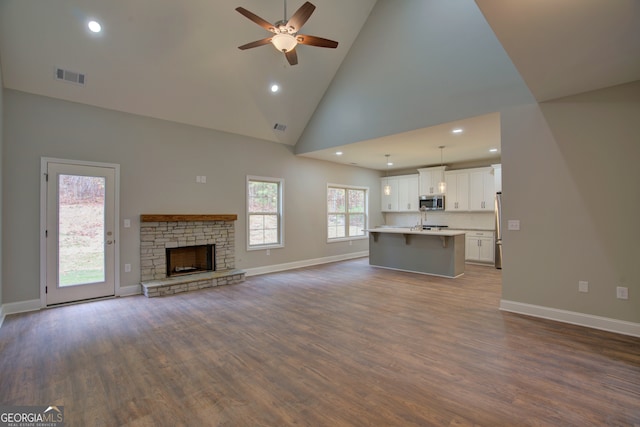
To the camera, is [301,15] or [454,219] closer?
[301,15]

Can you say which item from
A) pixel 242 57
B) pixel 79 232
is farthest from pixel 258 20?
pixel 79 232

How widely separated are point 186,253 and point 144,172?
1.68 m

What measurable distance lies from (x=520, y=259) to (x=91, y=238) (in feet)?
20.4

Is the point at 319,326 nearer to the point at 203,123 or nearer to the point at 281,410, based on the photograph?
the point at 281,410

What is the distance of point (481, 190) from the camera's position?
24.7 feet

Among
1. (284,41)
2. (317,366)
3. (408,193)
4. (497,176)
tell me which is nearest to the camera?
(317,366)

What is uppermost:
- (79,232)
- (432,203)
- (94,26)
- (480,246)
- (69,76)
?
(94,26)

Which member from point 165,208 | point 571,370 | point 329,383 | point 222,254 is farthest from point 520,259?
point 165,208

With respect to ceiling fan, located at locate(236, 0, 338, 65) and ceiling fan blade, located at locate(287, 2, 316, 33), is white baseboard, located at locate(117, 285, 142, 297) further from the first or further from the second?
ceiling fan blade, located at locate(287, 2, 316, 33)

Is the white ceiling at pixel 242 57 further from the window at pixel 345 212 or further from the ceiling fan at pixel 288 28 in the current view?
the window at pixel 345 212

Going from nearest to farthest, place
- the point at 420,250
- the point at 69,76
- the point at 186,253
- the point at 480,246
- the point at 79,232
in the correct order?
the point at 69,76
the point at 79,232
the point at 186,253
the point at 420,250
the point at 480,246

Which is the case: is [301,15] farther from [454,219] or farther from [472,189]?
[454,219]

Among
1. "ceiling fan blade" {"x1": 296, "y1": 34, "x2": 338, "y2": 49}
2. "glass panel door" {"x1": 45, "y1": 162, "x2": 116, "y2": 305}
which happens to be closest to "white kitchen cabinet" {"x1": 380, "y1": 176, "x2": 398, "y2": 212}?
"ceiling fan blade" {"x1": 296, "y1": 34, "x2": 338, "y2": 49}

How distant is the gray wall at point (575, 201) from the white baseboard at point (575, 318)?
0.06 m
